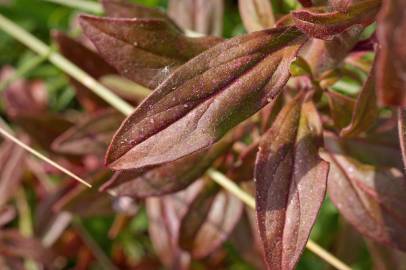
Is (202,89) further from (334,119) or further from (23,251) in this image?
(23,251)

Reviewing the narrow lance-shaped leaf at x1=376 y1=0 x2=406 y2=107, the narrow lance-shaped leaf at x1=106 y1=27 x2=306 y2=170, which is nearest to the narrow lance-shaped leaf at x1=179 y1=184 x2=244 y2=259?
the narrow lance-shaped leaf at x1=106 y1=27 x2=306 y2=170

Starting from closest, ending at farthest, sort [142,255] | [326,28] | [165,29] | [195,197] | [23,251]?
[326,28]
[165,29]
[195,197]
[23,251]
[142,255]

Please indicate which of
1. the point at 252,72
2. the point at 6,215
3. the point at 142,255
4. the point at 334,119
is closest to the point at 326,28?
the point at 252,72

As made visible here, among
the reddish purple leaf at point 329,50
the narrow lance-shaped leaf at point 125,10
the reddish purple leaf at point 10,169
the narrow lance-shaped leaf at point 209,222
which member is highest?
the narrow lance-shaped leaf at point 125,10

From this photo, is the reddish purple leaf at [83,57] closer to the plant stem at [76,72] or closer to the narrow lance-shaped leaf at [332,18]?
the plant stem at [76,72]

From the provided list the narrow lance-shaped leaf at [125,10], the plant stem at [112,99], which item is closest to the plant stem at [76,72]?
the plant stem at [112,99]

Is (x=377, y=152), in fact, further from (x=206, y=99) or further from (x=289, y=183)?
(x=206, y=99)
